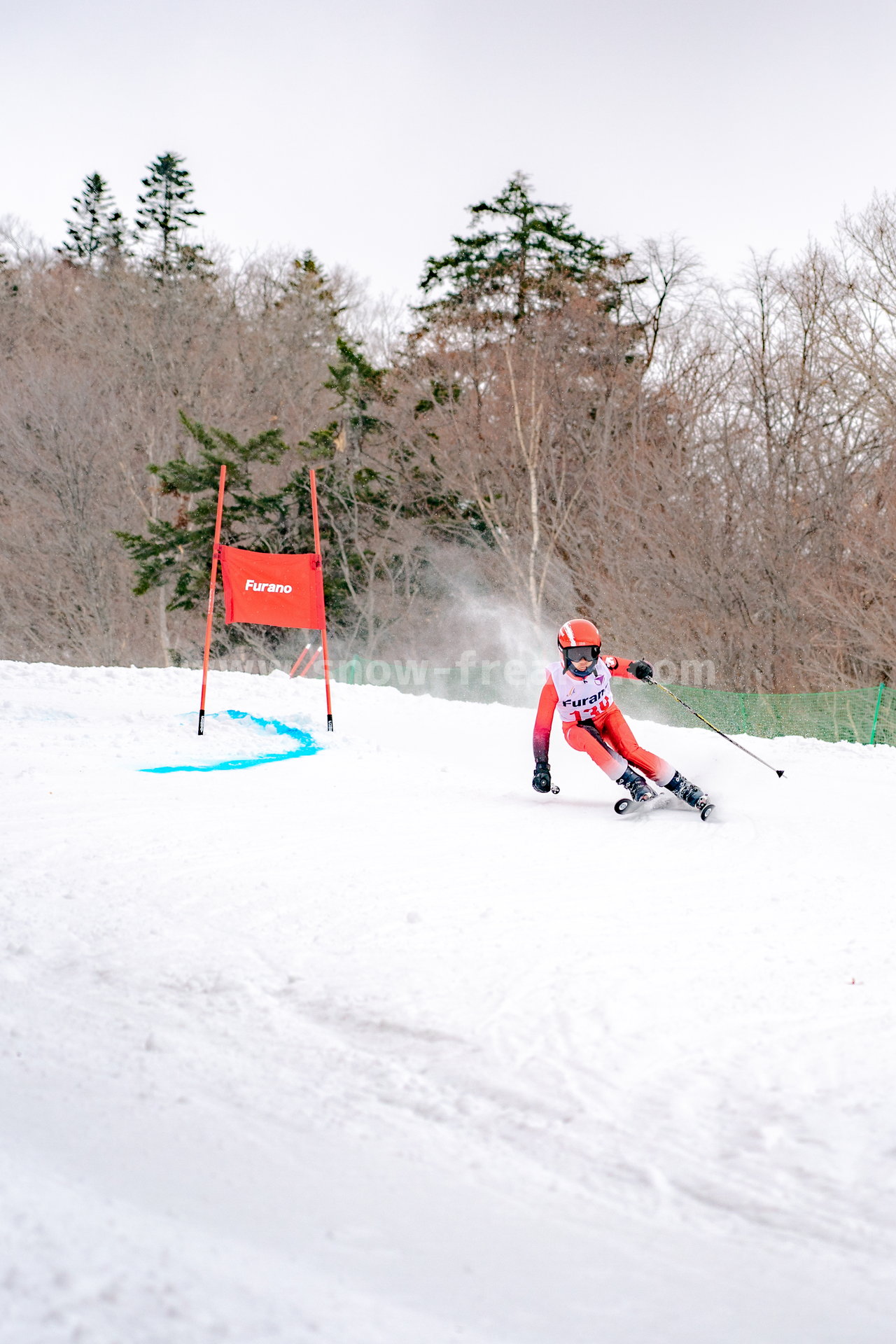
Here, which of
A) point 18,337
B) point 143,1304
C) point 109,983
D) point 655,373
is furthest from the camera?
point 18,337

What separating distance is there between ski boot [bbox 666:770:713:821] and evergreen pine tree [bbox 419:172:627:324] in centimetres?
2289

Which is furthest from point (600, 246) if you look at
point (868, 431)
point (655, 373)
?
point (868, 431)

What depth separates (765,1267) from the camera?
2111 mm

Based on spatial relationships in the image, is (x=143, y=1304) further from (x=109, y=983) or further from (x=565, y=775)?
(x=565, y=775)

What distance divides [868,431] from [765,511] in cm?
242

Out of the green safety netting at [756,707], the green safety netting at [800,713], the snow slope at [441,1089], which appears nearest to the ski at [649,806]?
the snow slope at [441,1089]

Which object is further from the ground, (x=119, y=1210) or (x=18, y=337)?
(x=18, y=337)

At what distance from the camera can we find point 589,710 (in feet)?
26.3

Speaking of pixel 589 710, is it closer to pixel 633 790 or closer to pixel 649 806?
pixel 633 790

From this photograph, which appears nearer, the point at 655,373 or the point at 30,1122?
the point at 30,1122

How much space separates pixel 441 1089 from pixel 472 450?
24658 mm

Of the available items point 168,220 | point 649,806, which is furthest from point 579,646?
point 168,220

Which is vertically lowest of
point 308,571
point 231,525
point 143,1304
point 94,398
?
point 143,1304

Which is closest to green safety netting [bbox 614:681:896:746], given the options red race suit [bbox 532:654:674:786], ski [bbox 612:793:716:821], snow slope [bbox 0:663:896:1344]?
red race suit [bbox 532:654:674:786]
